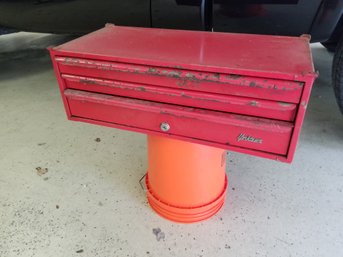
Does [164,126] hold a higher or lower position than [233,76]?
lower

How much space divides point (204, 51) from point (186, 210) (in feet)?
2.02

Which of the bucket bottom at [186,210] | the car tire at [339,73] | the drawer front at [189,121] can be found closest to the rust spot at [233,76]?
the drawer front at [189,121]

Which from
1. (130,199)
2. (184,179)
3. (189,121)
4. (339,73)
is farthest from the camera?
(339,73)

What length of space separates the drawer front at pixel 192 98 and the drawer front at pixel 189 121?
0.05ft

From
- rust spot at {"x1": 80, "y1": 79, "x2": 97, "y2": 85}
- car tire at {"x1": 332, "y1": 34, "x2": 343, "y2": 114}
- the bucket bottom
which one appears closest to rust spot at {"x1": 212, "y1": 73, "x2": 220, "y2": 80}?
rust spot at {"x1": 80, "y1": 79, "x2": 97, "y2": 85}

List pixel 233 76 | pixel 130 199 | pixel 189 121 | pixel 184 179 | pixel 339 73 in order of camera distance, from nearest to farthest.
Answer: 1. pixel 233 76
2. pixel 189 121
3. pixel 184 179
4. pixel 130 199
5. pixel 339 73

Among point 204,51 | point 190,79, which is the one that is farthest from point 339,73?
point 190,79

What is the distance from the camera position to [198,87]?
2.43 feet

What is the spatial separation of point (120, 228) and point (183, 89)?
655 millimetres

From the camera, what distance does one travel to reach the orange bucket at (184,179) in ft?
3.20

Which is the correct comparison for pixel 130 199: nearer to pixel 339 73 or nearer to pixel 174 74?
pixel 174 74

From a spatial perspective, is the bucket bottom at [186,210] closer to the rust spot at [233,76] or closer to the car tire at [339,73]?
the rust spot at [233,76]

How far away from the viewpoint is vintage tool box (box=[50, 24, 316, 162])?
2.27 feet

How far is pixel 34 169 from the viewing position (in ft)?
4.60
